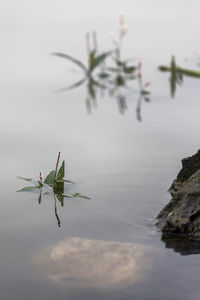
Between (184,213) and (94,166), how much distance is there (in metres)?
1.13

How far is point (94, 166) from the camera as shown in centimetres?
433

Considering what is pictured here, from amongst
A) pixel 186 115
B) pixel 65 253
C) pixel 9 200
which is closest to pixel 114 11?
pixel 186 115

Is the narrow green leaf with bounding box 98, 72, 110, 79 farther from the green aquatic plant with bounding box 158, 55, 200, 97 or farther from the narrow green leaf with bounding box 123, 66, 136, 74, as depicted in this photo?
the green aquatic plant with bounding box 158, 55, 200, 97

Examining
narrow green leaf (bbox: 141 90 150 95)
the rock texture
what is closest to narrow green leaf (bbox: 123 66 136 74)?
narrow green leaf (bbox: 141 90 150 95)

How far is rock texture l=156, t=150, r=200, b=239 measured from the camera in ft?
10.8

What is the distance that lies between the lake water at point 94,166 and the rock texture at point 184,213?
8 cm

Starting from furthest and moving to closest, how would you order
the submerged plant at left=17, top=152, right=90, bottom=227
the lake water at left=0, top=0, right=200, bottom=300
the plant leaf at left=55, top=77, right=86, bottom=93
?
1. the plant leaf at left=55, top=77, right=86, bottom=93
2. the submerged plant at left=17, top=152, right=90, bottom=227
3. the lake water at left=0, top=0, right=200, bottom=300

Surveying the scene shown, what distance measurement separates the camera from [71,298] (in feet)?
9.36

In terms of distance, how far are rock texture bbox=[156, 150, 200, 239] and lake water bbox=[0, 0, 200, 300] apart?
0.08m

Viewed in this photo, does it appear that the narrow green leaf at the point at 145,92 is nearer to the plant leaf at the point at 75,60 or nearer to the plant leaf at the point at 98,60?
the plant leaf at the point at 98,60

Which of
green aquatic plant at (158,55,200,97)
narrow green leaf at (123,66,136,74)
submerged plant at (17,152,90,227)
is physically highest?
narrow green leaf at (123,66,136,74)

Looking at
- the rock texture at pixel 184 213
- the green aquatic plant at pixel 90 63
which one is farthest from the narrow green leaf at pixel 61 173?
the green aquatic plant at pixel 90 63

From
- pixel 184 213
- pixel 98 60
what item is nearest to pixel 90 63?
pixel 98 60

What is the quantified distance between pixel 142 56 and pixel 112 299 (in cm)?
445
